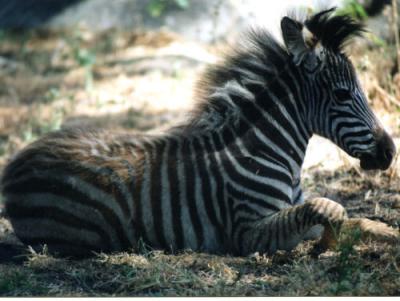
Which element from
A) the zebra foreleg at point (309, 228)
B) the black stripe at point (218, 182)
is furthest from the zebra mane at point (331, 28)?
the zebra foreleg at point (309, 228)

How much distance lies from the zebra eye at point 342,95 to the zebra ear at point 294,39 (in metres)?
0.41

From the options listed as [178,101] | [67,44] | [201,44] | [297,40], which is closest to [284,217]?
[297,40]

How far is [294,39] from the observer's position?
636 centimetres

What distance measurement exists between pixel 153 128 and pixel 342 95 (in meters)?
4.95

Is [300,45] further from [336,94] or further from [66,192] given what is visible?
[66,192]

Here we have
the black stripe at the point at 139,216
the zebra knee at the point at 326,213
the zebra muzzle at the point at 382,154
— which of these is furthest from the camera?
the zebra muzzle at the point at 382,154

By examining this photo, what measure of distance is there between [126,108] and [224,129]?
5865mm

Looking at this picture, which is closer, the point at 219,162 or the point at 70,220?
the point at 70,220

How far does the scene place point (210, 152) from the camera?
21.2ft

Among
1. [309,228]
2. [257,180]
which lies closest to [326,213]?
[309,228]

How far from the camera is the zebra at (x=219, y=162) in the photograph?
627 centimetres

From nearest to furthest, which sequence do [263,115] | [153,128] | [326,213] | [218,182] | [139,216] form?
[326,213], [139,216], [218,182], [263,115], [153,128]

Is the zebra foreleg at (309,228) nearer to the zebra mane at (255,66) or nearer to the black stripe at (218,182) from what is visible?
the black stripe at (218,182)

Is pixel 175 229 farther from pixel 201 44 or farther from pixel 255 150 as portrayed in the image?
pixel 201 44
